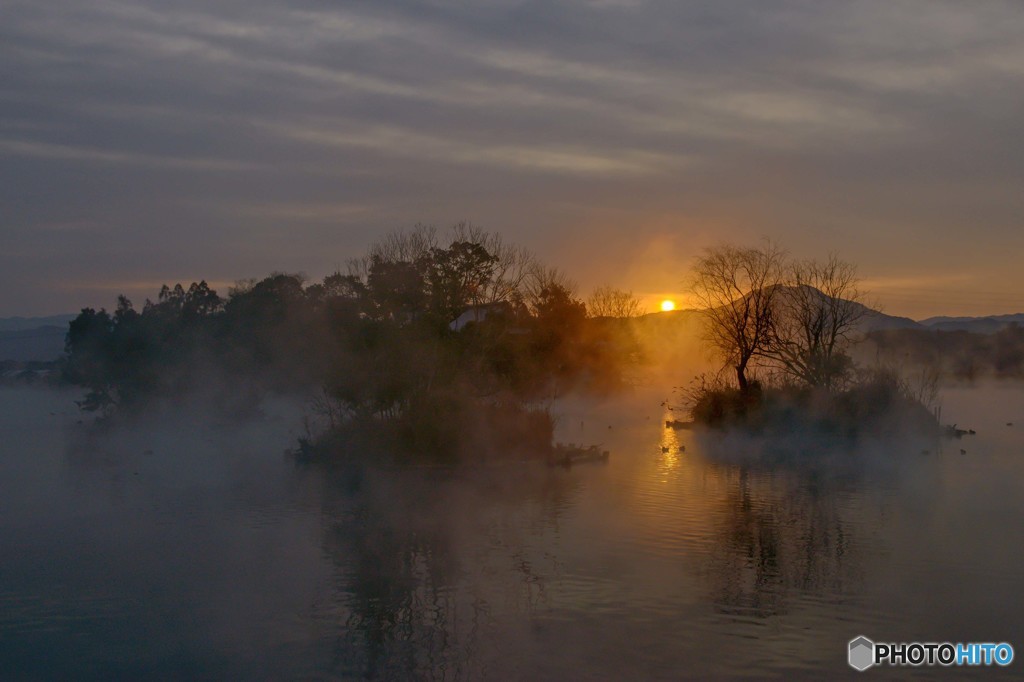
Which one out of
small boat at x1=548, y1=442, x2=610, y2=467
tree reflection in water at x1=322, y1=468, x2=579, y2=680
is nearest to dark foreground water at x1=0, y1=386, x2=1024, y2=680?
tree reflection in water at x1=322, y1=468, x2=579, y2=680

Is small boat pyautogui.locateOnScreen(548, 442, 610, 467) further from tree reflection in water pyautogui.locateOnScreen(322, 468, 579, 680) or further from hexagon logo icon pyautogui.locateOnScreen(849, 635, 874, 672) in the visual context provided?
hexagon logo icon pyautogui.locateOnScreen(849, 635, 874, 672)

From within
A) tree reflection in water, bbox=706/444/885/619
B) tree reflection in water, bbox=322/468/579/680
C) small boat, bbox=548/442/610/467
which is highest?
small boat, bbox=548/442/610/467

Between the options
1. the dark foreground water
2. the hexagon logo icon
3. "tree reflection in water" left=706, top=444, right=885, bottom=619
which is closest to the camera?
the hexagon logo icon

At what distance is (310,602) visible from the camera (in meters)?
11.6

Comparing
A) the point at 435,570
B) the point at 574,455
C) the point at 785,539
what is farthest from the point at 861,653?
the point at 574,455

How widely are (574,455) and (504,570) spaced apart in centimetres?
1470

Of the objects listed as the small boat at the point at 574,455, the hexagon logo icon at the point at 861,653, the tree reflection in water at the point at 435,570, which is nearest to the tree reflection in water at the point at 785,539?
the hexagon logo icon at the point at 861,653

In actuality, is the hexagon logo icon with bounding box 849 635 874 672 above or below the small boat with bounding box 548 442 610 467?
below

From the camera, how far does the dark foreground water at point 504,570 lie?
962 centimetres

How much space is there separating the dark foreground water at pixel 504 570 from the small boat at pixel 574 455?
134cm

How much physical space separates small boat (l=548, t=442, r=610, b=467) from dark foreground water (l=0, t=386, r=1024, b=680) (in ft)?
4.39

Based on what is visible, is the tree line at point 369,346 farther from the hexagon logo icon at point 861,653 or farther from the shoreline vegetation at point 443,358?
the hexagon logo icon at point 861,653

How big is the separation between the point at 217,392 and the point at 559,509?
1140 inches

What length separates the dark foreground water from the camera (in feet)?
31.6
